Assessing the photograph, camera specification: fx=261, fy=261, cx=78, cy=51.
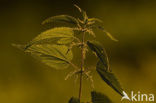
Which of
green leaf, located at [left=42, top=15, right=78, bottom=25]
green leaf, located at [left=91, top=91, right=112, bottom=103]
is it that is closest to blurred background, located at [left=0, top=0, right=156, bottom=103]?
green leaf, located at [left=91, top=91, right=112, bottom=103]

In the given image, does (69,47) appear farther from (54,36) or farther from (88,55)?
(88,55)

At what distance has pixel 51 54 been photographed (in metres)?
0.61

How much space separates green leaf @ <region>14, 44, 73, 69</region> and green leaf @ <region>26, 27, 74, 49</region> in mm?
38

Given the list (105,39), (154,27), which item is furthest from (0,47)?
(154,27)

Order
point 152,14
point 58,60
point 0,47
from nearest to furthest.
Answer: point 58,60, point 0,47, point 152,14

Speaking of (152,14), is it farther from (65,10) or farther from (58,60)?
(58,60)

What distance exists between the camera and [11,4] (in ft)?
3.84

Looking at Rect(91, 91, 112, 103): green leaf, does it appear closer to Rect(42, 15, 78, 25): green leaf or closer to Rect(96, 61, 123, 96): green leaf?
Rect(96, 61, 123, 96): green leaf

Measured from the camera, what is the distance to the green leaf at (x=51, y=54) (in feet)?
1.95

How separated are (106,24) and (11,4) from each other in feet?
1.44

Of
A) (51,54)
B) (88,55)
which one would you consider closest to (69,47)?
(51,54)

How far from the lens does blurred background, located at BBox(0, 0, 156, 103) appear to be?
1.13 m

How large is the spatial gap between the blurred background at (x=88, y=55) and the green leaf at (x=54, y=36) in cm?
58

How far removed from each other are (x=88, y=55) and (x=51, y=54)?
54 cm
